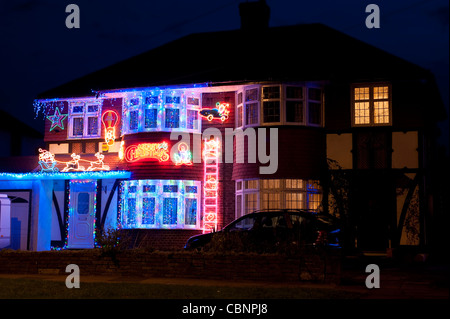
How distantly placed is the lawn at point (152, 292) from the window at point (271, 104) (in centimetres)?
1003

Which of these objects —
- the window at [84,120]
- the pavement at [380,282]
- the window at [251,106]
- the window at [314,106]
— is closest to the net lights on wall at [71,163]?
the window at [84,120]

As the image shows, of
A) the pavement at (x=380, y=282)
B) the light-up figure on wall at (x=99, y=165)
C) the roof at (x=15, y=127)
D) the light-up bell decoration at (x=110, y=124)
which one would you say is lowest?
the pavement at (x=380, y=282)

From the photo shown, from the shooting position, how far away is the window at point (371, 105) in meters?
21.3

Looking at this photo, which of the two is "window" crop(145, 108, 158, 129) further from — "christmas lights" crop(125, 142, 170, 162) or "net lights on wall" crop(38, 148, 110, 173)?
"net lights on wall" crop(38, 148, 110, 173)

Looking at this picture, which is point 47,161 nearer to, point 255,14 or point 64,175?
point 64,175

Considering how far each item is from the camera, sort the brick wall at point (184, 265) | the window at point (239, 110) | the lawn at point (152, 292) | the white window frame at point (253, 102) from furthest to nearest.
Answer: the window at point (239, 110) < the white window frame at point (253, 102) < the brick wall at point (184, 265) < the lawn at point (152, 292)

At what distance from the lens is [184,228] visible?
73.5 ft

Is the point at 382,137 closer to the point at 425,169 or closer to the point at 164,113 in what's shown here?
the point at 425,169

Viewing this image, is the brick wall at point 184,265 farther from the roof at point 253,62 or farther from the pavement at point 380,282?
the roof at point 253,62

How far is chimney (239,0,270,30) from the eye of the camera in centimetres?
2572

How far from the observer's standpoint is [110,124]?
2402 centimetres

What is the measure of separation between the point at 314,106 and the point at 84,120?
8.89 meters

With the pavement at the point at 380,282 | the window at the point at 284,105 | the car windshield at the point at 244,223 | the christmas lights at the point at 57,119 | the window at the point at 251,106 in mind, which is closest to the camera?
the pavement at the point at 380,282
